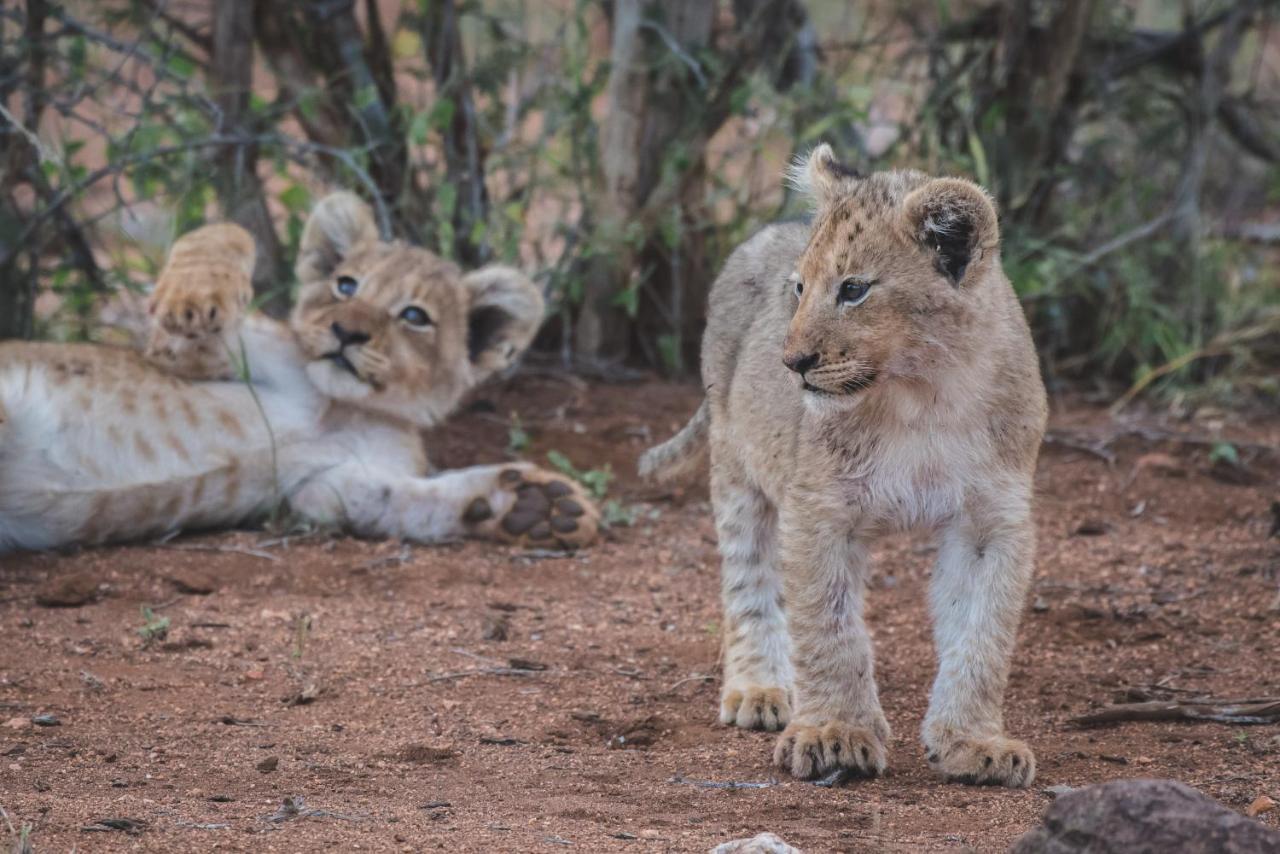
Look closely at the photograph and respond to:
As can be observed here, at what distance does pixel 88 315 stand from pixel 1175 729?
4.61m

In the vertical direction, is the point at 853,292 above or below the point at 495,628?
above

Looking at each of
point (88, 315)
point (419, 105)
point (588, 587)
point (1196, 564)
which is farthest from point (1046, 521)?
point (88, 315)

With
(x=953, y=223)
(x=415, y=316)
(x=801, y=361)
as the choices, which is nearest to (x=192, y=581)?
(x=415, y=316)

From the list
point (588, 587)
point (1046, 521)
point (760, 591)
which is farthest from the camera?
point (1046, 521)

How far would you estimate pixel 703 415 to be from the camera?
4781mm

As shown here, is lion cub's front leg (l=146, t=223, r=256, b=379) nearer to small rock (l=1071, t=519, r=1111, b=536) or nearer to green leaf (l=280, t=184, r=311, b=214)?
green leaf (l=280, t=184, r=311, b=214)

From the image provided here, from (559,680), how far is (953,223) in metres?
1.66

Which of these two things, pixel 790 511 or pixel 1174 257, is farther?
pixel 1174 257

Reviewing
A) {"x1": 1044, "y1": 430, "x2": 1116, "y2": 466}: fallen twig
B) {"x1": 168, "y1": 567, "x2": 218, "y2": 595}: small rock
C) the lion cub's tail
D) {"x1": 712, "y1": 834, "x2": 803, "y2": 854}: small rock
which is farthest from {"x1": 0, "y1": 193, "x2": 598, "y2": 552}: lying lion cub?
{"x1": 712, "y1": 834, "x2": 803, "y2": 854}: small rock

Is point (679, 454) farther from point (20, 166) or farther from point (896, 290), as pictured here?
point (20, 166)

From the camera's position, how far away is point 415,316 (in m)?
5.79

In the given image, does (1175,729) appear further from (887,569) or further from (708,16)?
(708,16)

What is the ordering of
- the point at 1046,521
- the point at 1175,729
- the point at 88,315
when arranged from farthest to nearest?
the point at 88,315 → the point at 1046,521 → the point at 1175,729

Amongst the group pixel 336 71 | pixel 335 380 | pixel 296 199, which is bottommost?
pixel 335 380
